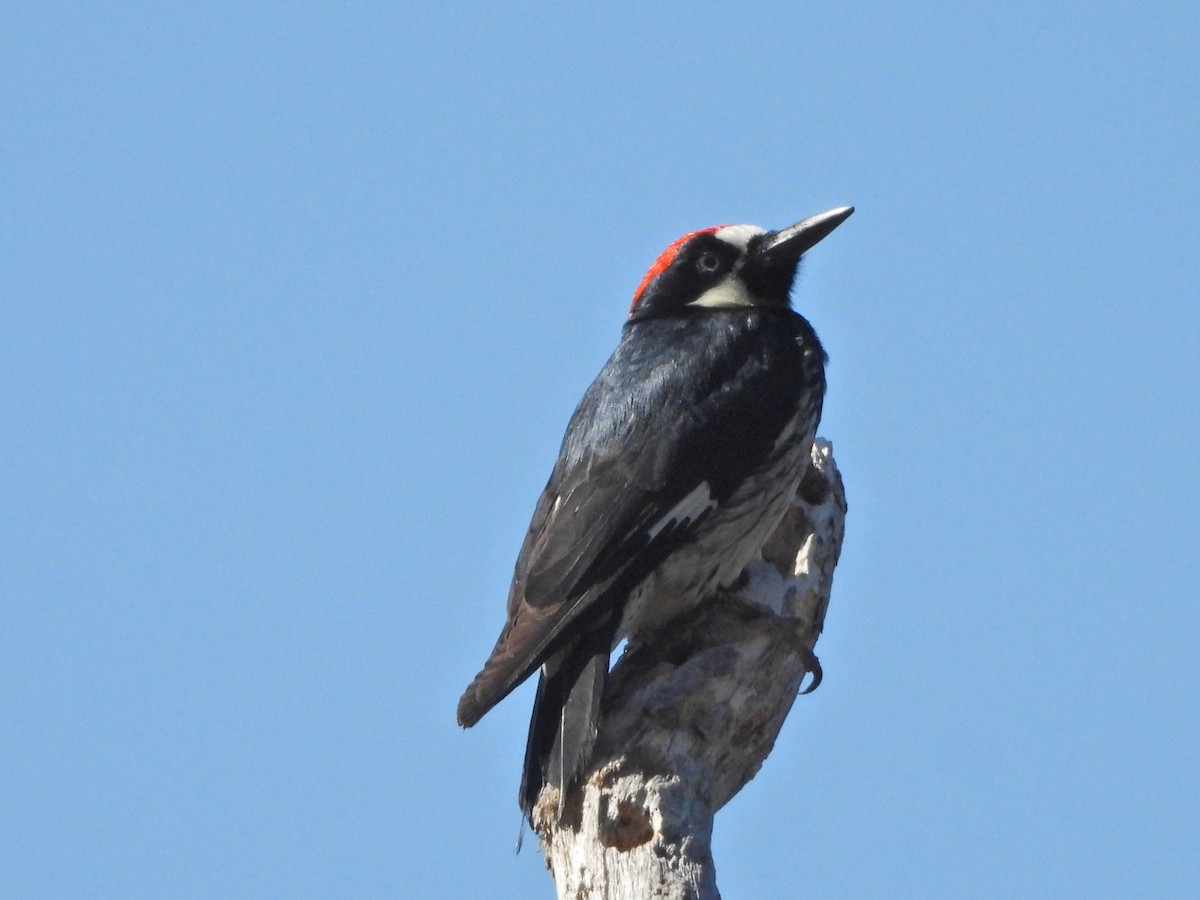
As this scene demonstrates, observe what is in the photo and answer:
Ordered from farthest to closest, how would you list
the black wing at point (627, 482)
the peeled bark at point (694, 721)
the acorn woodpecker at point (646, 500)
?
the black wing at point (627, 482) < the acorn woodpecker at point (646, 500) < the peeled bark at point (694, 721)

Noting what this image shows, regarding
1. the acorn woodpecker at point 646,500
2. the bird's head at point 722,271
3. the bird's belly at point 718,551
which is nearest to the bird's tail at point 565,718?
the acorn woodpecker at point 646,500

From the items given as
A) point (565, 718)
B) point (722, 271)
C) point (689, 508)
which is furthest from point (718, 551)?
point (722, 271)

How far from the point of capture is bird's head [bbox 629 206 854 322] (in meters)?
6.08

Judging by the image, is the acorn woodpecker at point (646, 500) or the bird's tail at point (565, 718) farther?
the acorn woodpecker at point (646, 500)

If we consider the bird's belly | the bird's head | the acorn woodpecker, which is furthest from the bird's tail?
the bird's head

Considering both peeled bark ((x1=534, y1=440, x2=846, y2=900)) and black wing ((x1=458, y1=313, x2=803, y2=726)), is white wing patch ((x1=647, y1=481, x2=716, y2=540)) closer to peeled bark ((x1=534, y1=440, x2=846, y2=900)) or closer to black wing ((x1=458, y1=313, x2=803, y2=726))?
black wing ((x1=458, y1=313, x2=803, y2=726))

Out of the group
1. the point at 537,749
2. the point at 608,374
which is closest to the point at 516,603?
the point at 537,749

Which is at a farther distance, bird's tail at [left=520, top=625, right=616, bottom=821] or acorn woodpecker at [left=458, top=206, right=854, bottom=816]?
acorn woodpecker at [left=458, top=206, right=854, bottom=816]

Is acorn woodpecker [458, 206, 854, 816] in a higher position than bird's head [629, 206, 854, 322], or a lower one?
lower

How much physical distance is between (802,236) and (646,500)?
1.48m

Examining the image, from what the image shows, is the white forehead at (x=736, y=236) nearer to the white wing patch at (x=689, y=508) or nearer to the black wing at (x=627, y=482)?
the black wing at (x=627, y=482)

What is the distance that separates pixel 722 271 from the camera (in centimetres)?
612

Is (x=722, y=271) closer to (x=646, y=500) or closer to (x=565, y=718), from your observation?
(x=646, y=500)

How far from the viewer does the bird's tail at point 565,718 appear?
4.30 metres
